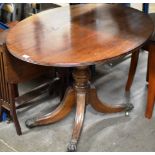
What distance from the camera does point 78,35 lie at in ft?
5.89

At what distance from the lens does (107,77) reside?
275 centimetres

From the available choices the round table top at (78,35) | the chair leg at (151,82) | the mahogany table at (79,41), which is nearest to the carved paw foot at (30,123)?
the mahogany table at (79,41)

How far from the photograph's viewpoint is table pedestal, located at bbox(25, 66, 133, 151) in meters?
1.93

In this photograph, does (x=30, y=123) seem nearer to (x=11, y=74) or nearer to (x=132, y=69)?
(x=11, y=74)

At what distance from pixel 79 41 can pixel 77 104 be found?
0.49 meters

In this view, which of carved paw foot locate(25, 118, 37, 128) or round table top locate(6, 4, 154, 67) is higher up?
round table top locate(6, 4, 154, 67)

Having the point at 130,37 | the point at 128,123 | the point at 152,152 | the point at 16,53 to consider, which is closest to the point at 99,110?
the point at 128,123

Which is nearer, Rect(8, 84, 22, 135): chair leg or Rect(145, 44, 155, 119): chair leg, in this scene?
Rect(8, 84, 22, 135): chair leg

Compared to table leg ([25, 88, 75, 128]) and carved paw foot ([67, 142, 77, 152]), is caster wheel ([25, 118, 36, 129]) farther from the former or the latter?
carved paw foot ([67, 142, 77, 152])

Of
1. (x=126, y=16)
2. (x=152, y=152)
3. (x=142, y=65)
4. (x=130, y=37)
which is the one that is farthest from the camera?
(x=142, y=65)

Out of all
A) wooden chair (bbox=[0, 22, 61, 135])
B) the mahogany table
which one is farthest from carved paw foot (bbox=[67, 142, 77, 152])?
wooden chair (bbox=[0, 22, 61, 135])

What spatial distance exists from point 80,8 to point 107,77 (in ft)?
2.51

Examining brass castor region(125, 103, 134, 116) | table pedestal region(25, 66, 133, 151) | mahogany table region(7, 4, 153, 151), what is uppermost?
mahogany table region(7, 4, 153, 151)

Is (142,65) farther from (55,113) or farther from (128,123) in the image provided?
(55,113)
